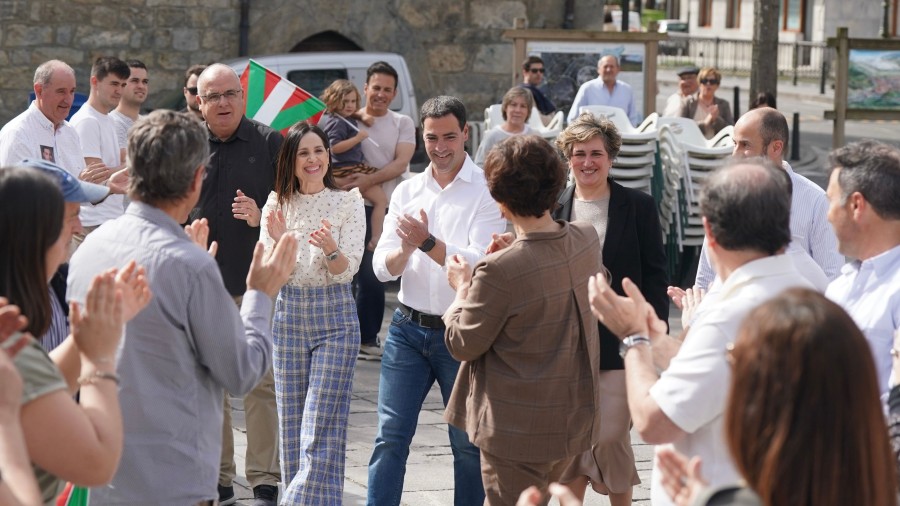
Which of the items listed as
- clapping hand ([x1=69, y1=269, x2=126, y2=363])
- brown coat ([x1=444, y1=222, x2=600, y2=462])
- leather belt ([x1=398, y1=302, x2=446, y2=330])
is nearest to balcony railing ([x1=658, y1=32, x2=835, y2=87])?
leather belt ([x1=398, y1=302, x2=446, y2=330])

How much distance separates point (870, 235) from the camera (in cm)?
390

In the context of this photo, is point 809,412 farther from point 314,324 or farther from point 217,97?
point 217,97

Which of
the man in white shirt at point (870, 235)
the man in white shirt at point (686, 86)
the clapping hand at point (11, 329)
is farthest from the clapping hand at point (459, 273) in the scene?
the man in white shirt at point (686, 86)

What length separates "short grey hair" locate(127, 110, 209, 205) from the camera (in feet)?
11.7

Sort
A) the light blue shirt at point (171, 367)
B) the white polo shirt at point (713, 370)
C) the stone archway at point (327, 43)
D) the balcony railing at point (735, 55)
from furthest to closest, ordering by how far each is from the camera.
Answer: the balcony railing at point (735, 55) < the stone archway at point (327, 43) < the light blue shirt at point (171, 367) < the white polo shirt at point (713, 370)

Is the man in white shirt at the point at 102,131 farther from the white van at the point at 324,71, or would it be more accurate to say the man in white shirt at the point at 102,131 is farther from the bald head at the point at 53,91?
the white van at the point at 324,71

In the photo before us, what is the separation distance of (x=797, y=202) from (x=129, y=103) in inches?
190

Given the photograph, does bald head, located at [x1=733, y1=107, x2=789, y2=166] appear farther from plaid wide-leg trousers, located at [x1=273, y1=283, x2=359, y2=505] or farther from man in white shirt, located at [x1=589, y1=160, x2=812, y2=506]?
man in white shirt, located at [x1=589, y1=160, x2=812, y2=506]

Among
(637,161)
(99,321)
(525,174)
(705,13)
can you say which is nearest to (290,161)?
(525,174)

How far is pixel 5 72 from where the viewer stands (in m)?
16.1

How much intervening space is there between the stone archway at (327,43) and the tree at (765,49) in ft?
18.5

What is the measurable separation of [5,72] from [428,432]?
10.9 meters

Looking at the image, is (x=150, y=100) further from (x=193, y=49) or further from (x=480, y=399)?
(x=480, y=399)

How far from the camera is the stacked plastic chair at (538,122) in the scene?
11781 mm
